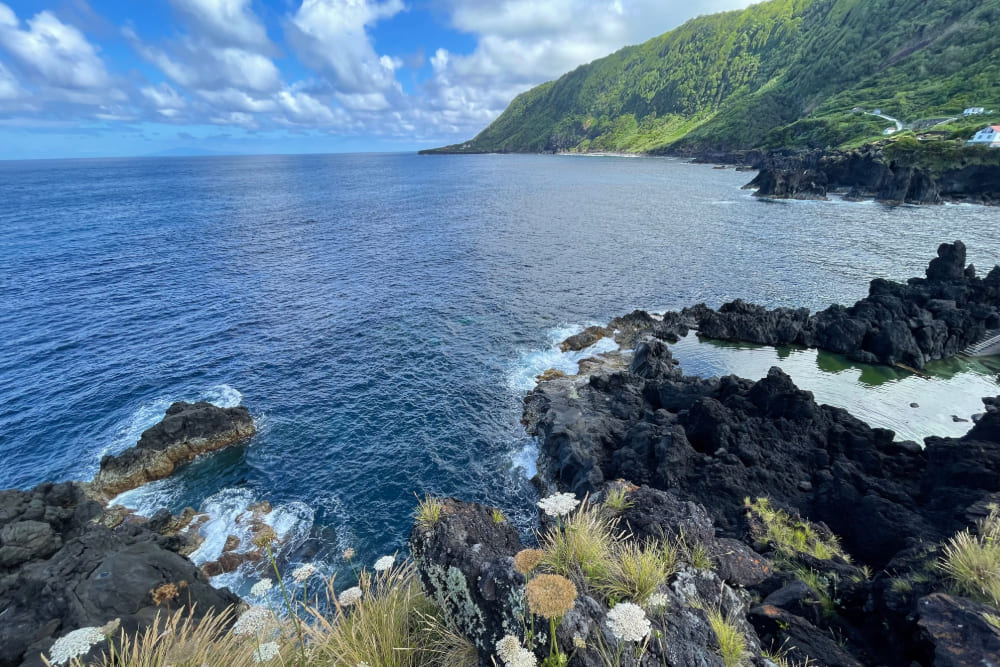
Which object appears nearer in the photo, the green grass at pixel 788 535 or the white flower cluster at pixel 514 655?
the white flower cluster at pixel 514 655

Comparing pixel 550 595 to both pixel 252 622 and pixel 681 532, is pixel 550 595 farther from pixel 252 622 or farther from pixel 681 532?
pixel 681 532

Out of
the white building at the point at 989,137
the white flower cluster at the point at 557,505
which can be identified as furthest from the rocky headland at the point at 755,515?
the white building at the point at 989,137

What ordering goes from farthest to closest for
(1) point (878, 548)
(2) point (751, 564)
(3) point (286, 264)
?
(3) point (286, 264) → (1) point (878, 548) → (2) point (751, 564)

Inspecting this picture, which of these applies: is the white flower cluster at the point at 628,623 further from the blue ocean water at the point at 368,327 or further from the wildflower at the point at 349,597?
the blue ocean water at the point at 368,327

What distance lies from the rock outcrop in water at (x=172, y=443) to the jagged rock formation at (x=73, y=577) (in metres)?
4.01

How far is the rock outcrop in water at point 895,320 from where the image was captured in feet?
112

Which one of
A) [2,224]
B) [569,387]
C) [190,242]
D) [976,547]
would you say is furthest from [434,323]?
[2,224]

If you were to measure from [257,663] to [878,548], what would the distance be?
58.4 feet

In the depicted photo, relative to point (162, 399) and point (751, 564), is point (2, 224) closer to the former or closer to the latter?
point (162, 399)

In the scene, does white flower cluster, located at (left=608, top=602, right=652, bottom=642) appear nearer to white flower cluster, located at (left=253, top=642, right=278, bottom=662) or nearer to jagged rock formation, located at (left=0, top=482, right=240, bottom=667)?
white flower cluster, located at (left=253, top=642, right=278, bottom=662)

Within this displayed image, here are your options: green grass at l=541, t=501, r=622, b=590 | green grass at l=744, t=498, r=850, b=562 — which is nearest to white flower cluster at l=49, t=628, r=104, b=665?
green grass at l=541, t=501, r=622, b=590

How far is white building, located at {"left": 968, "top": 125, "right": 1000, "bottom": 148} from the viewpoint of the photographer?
9318 centimetres

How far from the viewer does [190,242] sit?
7231 centimetres

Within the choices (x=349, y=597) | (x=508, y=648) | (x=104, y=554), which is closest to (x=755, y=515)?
(x=508, y=648)
